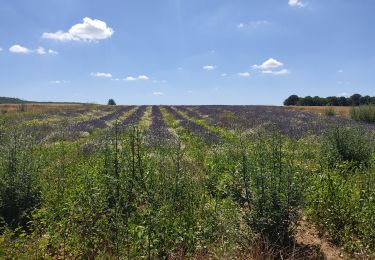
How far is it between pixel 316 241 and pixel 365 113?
2977cm

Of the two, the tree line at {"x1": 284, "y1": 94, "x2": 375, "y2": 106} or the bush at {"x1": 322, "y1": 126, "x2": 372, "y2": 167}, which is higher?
the tree line at {"x1": 284, "y1": 94, "x2": 375, "y2": 106}

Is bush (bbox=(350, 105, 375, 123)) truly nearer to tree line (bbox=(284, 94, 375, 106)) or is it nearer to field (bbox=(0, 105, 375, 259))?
field (bbox=(0, 105, 375, 259))

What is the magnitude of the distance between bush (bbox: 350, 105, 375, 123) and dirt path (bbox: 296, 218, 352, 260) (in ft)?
93.5

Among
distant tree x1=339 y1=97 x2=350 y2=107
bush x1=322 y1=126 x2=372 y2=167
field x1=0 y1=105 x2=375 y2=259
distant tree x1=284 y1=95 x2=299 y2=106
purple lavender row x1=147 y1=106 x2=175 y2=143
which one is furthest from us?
distant tree x1=284 y1=95 x2=299 y2=106

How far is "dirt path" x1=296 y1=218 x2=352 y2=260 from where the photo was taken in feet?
19.1

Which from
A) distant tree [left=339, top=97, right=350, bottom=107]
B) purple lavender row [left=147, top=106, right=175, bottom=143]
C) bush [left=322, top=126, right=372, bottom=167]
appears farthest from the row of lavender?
distant tree [left=339, top=97, right=350, bottom=107]

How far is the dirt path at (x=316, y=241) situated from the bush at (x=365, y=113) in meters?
28.5

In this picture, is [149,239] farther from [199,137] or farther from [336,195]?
[199,137]

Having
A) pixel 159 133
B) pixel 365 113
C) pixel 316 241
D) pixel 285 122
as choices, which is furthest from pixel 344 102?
pixel 316 241

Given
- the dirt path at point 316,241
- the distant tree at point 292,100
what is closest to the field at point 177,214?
the dirt path at point 316,241

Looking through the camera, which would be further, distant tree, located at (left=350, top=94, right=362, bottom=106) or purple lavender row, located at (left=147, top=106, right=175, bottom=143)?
distant tree, located at (left=350, top=94, right=362, bottom=106)

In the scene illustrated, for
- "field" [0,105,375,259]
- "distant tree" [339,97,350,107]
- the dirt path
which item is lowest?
the dirt path

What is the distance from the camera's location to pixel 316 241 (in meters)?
6.32

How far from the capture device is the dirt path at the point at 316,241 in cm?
581
